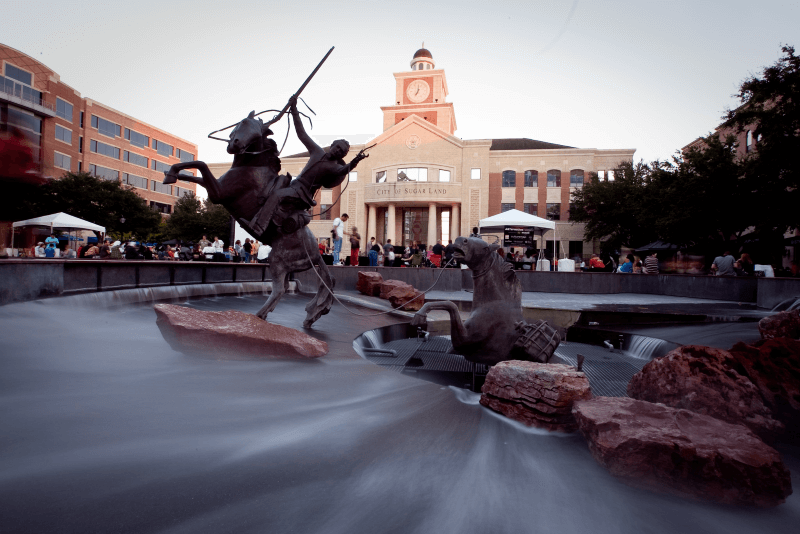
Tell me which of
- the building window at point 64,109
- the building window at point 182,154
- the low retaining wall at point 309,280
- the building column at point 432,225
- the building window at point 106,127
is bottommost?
the low retaining wall at point 309,280

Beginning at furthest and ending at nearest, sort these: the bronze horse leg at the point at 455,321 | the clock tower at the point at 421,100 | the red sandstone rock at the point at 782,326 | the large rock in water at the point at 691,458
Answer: the clock tower at the point at 421,100 → the red sandstone rock at the point at 782,326 → the bronze horse leg at the point at 455,321 → the large rock in water at the point at 691,458

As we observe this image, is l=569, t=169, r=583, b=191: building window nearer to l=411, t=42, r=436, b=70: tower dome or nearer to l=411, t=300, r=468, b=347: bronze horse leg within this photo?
l=411, t=42, r=436, b=70: tower dome

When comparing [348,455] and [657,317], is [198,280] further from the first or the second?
[657,317]

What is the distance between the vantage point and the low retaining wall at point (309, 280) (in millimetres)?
5141

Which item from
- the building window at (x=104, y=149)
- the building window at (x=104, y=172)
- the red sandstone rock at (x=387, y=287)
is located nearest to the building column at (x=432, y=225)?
the red sandstone rock at (x=387, y=287)

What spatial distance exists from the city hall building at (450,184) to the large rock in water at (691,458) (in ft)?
146

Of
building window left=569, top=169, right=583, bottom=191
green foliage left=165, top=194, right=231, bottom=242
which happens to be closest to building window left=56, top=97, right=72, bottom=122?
green foliage left=165, top=194, right=231, bottom=242

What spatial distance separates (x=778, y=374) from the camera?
11.5ft

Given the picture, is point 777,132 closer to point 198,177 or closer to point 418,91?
point 198,177

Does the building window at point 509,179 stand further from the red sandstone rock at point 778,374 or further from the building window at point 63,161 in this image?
the red sandstone rock at point 778,374

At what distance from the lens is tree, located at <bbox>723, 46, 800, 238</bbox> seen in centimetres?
1766

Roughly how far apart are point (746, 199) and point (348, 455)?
2740 centimetres

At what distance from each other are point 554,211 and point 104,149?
2263 inches

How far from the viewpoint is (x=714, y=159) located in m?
26.5
